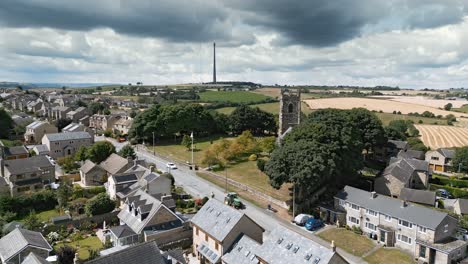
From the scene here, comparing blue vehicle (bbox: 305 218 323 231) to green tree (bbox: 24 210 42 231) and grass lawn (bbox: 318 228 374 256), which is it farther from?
green tree (bbox: 24 210 42 231)

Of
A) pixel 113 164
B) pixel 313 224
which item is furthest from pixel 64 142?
pixel 313 224

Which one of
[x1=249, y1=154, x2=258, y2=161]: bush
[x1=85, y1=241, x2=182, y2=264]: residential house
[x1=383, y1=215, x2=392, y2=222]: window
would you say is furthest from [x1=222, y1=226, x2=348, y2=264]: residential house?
[x1=249, y1=154, x2=258, y2=161]: bush

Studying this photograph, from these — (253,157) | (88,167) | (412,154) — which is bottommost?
(253,157)

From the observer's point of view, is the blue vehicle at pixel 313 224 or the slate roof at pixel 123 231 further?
the blue vehicle at pixel 313 224

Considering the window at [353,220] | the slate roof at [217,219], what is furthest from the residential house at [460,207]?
the slate roof at [217,219]

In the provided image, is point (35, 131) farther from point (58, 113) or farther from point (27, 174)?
point (27, 174)

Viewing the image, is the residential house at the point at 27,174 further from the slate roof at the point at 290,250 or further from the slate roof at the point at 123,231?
the slate roof at the point at 290,250

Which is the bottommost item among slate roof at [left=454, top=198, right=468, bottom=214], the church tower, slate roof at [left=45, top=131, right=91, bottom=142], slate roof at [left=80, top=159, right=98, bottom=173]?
slate roof at [left=454, top=198, right=468, bottom=214]
